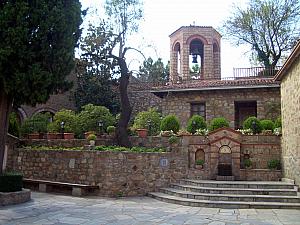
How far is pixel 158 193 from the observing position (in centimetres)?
1194

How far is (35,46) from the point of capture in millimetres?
→ 9625

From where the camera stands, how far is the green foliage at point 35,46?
916cm

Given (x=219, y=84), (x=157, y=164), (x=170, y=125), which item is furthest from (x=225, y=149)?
(x=219, y=84)

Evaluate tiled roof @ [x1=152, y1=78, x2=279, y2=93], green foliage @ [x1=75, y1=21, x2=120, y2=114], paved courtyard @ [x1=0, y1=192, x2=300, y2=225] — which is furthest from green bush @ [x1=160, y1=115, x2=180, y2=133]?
green foliage @ [x1=75, y1=21, x2=120, y2=114]

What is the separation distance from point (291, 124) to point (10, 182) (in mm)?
8980

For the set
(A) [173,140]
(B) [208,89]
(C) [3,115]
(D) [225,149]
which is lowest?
(D) [225,149]

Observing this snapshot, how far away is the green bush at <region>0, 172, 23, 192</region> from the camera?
1002 cm

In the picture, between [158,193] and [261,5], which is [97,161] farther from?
[261,5]

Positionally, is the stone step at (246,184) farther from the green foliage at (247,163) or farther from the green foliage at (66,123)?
the green foliage at (66,123)

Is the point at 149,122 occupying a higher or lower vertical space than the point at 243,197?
higher

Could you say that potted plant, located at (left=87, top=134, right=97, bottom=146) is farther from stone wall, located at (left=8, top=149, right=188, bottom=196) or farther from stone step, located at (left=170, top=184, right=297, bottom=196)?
stone step, located at (left=170, top=184, right=297, bottom=196)

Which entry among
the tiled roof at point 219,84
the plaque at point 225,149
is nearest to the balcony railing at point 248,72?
the tiled roof at point 219,84

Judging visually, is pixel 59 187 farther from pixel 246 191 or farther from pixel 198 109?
pixel 198 109

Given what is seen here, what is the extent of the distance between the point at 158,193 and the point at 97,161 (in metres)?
2.37
